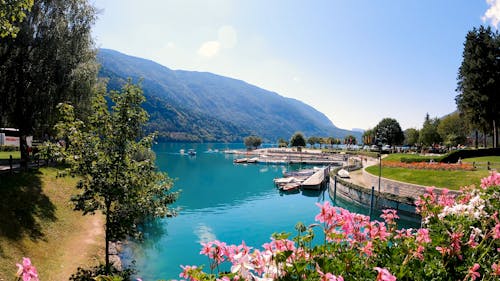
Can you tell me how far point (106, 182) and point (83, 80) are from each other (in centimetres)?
1690

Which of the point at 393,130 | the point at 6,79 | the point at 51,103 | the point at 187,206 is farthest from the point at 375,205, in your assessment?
the point at 393,130

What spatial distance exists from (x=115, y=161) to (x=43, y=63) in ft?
52.4

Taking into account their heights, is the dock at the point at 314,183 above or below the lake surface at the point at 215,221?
above

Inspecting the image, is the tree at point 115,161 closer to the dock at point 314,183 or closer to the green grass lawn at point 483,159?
the dock at point 314,183

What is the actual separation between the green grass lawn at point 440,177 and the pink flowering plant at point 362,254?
29.3 metres

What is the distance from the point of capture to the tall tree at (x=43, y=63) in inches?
838

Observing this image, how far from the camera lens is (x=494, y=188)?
17.5ft

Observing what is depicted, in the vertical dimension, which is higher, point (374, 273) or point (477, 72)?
point (477, 72)

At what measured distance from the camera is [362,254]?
12.3 feet

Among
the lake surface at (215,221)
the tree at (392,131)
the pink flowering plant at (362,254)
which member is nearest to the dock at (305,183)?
the lake surface at (215,221)

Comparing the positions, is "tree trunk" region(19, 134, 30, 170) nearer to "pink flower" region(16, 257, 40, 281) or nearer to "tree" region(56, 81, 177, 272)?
"tree" region(56, 81, 177, 272)

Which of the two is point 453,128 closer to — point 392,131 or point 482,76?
point 392,131

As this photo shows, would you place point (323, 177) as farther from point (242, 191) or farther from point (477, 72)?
point (477, 72)

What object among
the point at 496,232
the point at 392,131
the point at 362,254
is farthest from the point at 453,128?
the point at 362,254
